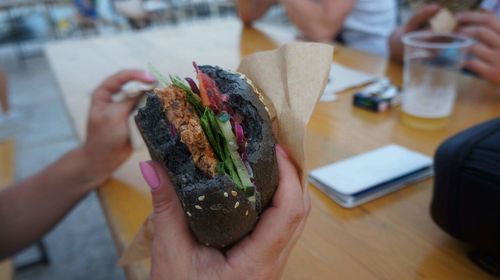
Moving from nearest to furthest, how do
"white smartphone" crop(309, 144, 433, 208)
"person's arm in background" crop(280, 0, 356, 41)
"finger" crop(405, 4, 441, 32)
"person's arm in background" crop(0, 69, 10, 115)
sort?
"white smartphone" crop(309, 144, 433, 208) < "finger" crop(405, 4, 441, 32) < "person's arm in background" crop(280, 0, 356, 41) < "person's arm in background" crop(0, 69, 10, 115)

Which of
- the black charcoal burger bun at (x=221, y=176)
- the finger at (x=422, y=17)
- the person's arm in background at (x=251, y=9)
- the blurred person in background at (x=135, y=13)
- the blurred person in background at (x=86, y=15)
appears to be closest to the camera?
the black charcoal burger bun at (x=221, y=176)

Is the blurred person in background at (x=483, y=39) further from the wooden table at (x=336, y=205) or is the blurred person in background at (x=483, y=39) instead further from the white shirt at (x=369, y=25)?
the white shirt at (x=369, y=25)

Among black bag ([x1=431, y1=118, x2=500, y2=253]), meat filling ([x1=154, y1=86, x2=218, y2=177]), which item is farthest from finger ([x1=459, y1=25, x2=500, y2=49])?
meat filling ([x1=154, y1=86, x2=218, y2=177])

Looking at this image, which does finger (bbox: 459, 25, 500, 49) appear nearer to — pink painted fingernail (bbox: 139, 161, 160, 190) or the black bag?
the black bag

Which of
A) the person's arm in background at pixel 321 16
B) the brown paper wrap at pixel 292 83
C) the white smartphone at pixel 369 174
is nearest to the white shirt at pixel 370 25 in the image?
the person's arm in background at pixel 321 16

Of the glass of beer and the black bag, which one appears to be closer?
the black bag

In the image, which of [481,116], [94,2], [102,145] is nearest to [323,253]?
[102,145]

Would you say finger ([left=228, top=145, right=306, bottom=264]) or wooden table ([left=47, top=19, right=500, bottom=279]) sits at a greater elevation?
finger ([left=228, top=145, right=306, bottom=264])
